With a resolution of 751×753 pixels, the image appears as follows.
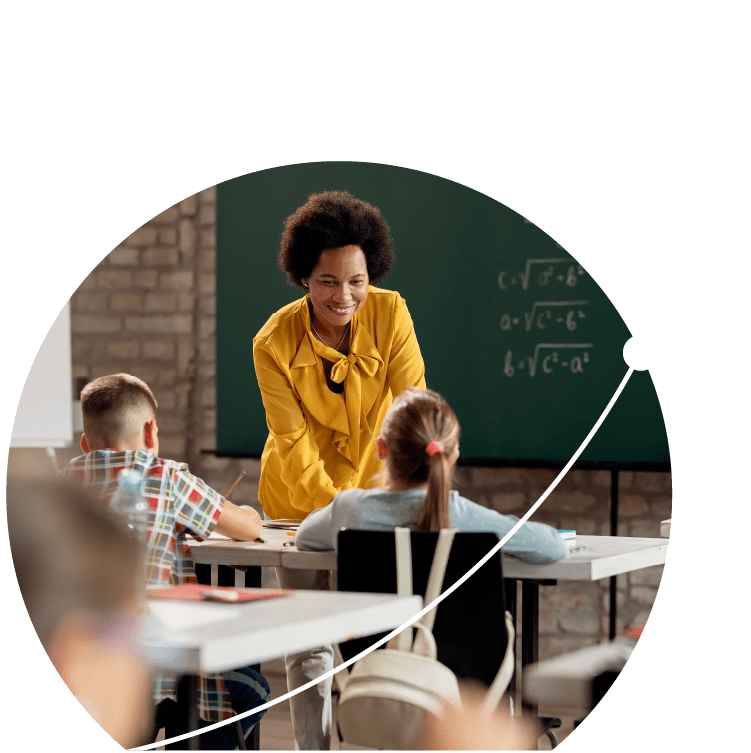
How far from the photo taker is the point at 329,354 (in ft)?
9.77

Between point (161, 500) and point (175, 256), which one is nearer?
point (161, 500)

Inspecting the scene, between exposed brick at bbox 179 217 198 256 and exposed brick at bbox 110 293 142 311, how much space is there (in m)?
0.19

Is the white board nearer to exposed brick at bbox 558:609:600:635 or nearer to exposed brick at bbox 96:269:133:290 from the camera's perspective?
exposed brick at bbox 96:269:133:290

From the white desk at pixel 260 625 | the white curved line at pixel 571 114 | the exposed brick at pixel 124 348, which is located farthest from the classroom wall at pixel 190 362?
the white curved line at pixel 571 114

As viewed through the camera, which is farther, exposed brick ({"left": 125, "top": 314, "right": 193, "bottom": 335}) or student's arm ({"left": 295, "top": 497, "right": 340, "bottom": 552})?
exposed brick ({"left": 125, "top": 314, "right": 193, "bottom": 335})

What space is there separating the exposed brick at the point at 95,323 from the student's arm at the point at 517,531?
1004 millimetres

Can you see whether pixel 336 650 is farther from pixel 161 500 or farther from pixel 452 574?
pixel 161 500

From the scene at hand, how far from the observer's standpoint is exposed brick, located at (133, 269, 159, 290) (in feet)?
10.0

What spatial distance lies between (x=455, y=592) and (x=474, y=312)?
72 cm

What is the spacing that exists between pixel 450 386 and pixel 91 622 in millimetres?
1050

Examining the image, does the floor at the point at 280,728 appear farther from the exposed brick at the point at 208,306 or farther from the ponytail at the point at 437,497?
the exposed brick at the point at 208,306

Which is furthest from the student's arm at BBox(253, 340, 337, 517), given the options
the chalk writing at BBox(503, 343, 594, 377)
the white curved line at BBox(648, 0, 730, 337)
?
the white curved line at BBox(648, 0, 730, 337)

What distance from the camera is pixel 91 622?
9.26ft

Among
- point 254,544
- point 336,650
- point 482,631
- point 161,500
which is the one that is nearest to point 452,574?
point 482,631
